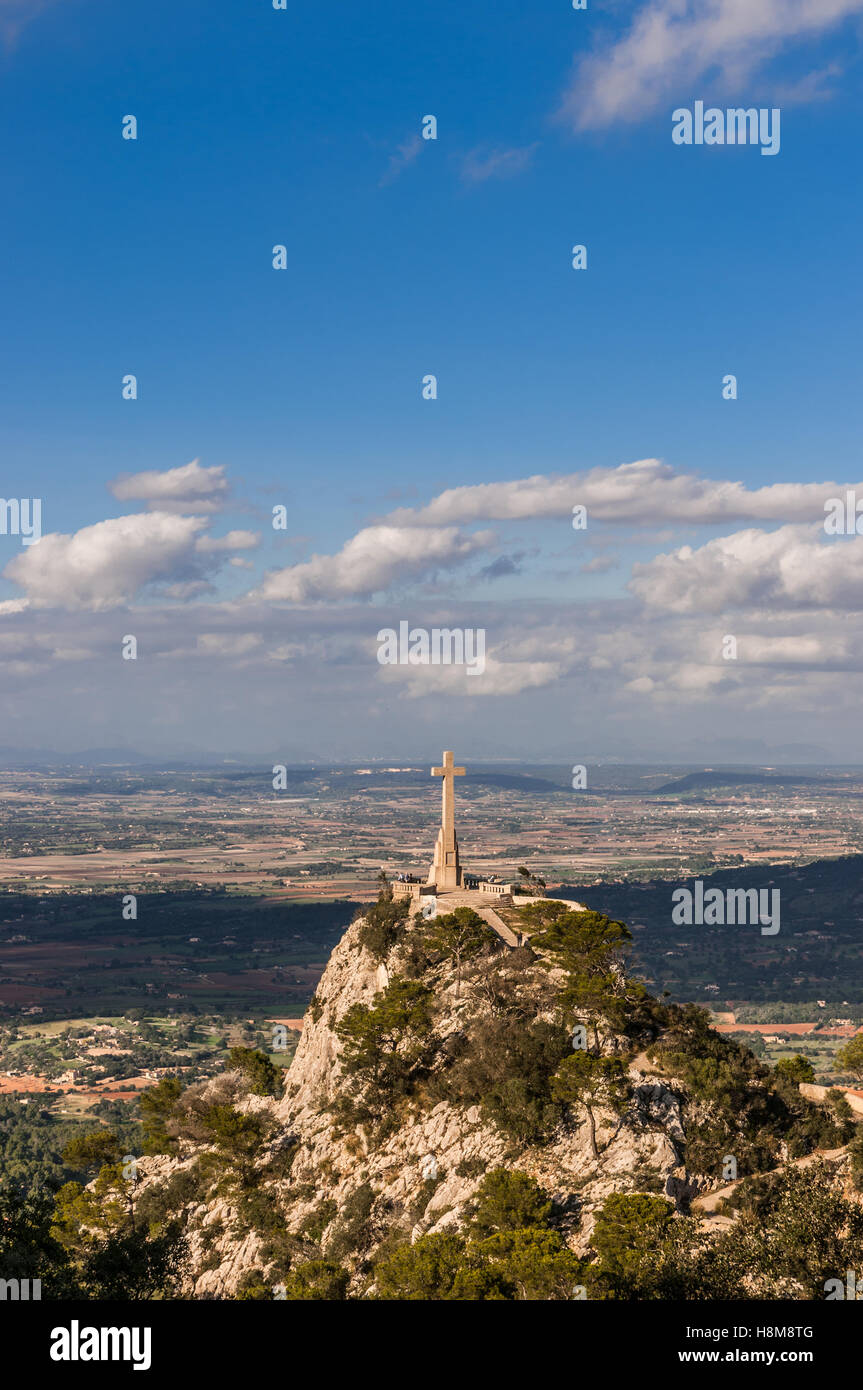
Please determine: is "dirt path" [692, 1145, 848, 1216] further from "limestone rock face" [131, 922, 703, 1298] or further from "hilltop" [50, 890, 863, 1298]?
"limestone rock face" [131, 922, 703, 1298]

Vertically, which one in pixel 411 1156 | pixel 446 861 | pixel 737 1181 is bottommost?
pixel 411 1156

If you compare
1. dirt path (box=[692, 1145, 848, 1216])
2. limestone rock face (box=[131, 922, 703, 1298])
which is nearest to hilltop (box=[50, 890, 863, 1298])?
limestone rock face (box=[131, 922, 703, 1298])

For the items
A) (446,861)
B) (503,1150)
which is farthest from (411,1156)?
(446,861)

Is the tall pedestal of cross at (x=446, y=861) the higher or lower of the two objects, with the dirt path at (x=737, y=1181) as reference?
higher

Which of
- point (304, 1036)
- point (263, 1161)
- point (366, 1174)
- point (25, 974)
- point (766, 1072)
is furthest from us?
point (25, 974)

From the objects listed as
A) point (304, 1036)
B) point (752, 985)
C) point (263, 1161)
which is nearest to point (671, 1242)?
point (263, 1161)

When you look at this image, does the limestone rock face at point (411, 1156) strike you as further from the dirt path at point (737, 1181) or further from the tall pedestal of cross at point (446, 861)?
the tall pedestal of cross at point (446, 861)

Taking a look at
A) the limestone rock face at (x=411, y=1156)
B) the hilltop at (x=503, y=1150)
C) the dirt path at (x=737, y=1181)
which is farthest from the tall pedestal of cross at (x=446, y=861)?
the dirt path at (x=737, y=1181)

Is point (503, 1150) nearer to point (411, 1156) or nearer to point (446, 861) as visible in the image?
point (411, 1156)
